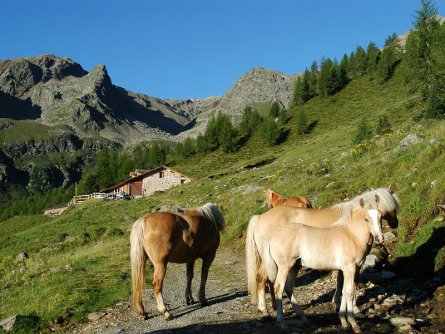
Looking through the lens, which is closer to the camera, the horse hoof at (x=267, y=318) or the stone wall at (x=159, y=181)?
the horse hoof at (x=267, y=318)

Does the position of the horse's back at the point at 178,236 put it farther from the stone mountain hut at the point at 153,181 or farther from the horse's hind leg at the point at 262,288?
the stone mountain hut at the point at 153,181

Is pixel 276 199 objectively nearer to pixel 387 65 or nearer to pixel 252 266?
pixel 252 266

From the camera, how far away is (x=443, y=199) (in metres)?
11.7

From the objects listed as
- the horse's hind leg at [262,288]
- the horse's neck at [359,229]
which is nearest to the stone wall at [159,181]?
the horse's hind leg at [262,288]

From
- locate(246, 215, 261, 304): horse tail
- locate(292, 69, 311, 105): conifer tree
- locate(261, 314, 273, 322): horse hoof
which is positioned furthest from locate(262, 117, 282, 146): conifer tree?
locate(261, 314, 273, 322): horse hoof

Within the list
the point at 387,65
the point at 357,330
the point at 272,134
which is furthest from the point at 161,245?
the point at 387,65

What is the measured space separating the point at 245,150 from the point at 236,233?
82825 millimetres

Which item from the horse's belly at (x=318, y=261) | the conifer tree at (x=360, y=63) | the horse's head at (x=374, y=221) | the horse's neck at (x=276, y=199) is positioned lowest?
the horse's belly at (x=318, y=261)

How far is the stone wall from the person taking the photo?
8612 centimetres

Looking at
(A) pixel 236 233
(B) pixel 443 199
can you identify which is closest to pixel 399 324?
(B) pixel 443 199

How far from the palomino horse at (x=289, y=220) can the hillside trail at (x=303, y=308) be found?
593mm

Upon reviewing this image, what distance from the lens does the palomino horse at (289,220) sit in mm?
9266

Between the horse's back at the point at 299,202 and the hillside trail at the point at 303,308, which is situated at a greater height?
the horse's back at the point at 299,202

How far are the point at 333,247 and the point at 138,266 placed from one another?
14.8ft
